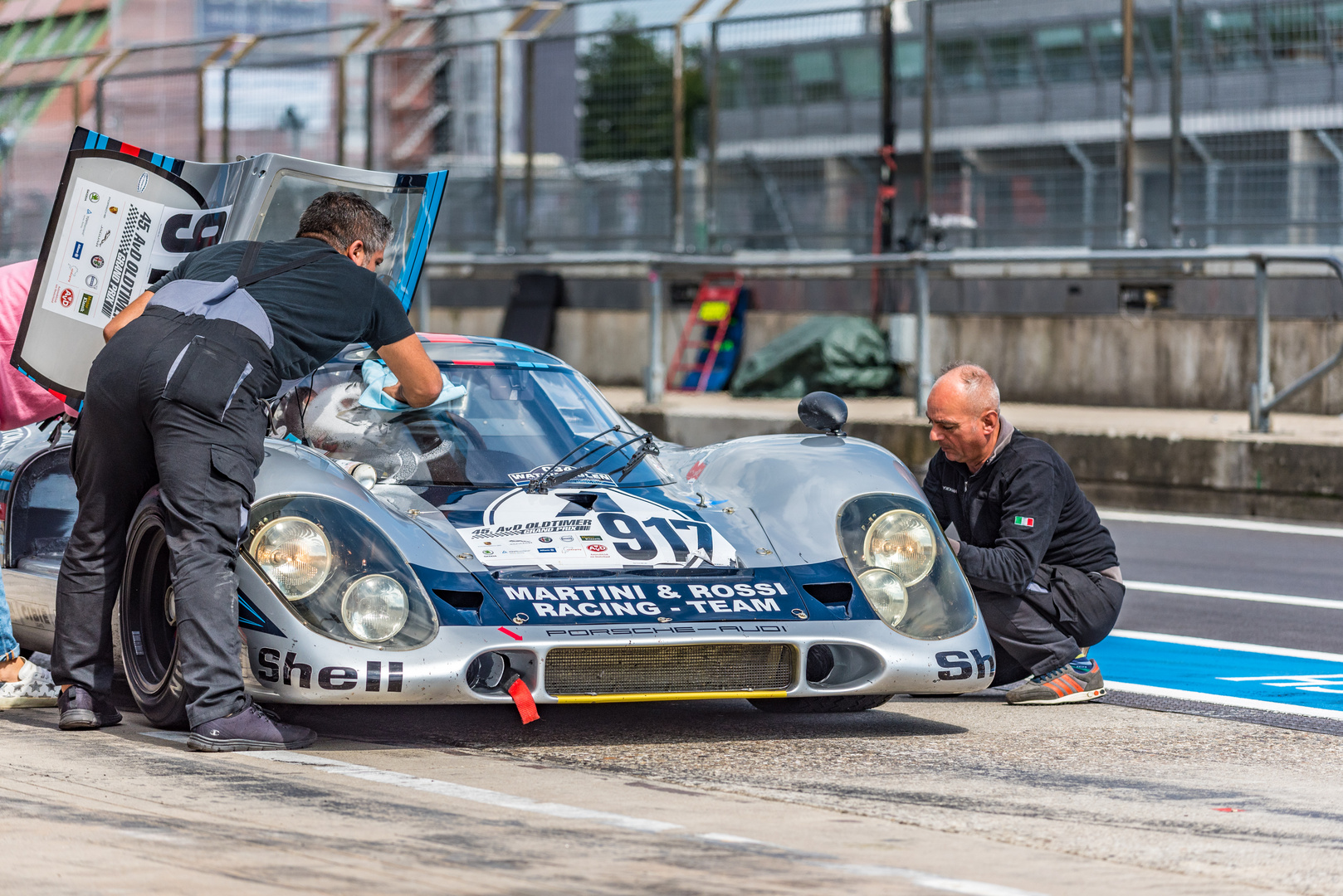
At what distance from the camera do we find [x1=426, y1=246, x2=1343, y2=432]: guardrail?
11.9m

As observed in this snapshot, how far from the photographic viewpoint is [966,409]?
609 centimetres

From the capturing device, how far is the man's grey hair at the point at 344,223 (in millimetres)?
5527

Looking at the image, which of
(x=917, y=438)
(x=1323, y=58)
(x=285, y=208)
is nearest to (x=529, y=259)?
(x=917, y=438)

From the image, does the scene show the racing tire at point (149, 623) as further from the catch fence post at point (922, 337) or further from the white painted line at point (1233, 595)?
→ the catch fence post at point (922, 337)

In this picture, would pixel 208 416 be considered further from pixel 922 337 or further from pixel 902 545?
pixel 922 337

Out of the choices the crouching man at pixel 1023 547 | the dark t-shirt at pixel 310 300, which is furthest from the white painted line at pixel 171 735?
the crouching man at pixel 1023 547

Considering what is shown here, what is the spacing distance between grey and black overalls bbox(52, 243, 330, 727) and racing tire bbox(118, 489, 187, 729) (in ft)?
0.19

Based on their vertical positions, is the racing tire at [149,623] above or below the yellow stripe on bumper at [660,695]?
above

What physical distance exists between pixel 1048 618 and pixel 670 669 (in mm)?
1544

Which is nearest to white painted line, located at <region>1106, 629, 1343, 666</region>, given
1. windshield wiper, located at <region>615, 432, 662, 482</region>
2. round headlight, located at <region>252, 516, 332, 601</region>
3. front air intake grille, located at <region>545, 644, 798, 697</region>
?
windshield wiper, located at <region>615, 432, 662, 482</region>

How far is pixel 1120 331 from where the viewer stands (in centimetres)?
1472

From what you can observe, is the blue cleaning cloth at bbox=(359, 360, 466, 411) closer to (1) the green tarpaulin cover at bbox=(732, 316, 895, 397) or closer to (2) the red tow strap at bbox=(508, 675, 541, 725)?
(2) the red tow strap at bbox=(508, 675, 541, 725)

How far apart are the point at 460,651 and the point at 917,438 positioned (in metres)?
8.05

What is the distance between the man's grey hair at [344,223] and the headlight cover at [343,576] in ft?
2.51
